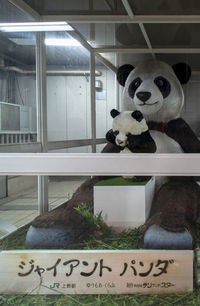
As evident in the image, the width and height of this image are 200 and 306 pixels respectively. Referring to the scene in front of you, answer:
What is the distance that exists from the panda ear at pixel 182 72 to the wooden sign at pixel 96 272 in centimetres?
67

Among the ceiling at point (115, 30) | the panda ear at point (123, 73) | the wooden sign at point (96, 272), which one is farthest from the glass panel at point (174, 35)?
the wooden sign at point (96, 272)

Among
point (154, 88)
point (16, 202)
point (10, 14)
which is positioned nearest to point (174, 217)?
point (154, 88)

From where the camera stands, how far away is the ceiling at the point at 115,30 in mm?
1354

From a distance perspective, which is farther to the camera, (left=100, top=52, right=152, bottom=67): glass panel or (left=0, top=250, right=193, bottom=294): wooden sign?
(left=100, top=52, right=152, bottom=67): glass panel

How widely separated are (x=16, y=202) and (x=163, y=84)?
0.78m

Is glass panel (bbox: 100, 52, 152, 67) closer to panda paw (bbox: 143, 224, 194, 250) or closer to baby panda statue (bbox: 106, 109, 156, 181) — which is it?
baby panda statue (bbox: 106, 109, 156, 181)

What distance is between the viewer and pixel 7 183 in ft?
4.72

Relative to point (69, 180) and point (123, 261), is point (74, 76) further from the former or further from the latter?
point (123, 261)

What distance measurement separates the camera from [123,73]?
147cm

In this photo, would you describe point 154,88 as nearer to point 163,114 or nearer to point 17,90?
point 163,114

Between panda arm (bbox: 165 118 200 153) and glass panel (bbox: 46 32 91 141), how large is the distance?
0.34 m

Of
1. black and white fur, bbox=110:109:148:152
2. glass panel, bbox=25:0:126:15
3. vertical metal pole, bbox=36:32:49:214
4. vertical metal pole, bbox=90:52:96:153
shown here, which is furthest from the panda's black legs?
glass panel, bbox=25:0:126:15

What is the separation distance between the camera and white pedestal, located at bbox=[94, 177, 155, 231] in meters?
1.37

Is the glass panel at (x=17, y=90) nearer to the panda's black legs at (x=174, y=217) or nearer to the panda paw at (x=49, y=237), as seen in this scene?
the panda paw at (x=49, y=237)
